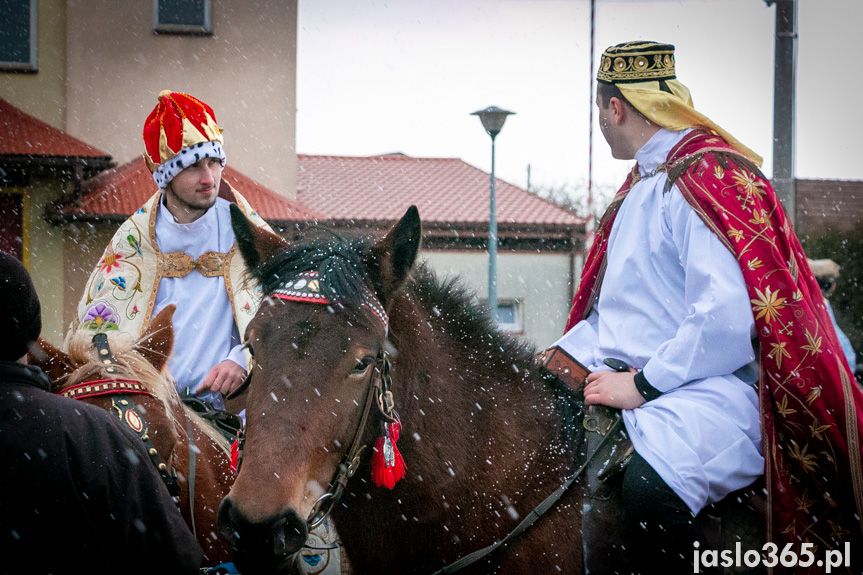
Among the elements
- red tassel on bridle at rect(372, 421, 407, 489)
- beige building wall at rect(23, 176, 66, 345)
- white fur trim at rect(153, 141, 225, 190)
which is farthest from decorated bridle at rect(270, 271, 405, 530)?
beige building wall at rect(23, 176, 66, 345)

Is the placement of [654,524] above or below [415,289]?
below

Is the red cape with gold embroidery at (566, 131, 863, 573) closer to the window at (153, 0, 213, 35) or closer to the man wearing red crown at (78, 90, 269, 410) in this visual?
the man wearing red crown at (78, 90, 269, 410)

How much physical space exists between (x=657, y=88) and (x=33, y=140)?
12318mm

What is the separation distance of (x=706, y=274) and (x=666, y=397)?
1.39 ft

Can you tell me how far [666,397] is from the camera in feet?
7.75

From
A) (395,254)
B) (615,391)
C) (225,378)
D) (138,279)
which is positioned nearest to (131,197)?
(138,279)

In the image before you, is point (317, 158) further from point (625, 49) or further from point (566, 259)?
point (625, 49)

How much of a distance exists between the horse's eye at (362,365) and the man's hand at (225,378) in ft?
3.57

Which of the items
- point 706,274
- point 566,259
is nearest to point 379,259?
point 706,274

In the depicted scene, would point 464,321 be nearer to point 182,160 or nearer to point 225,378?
point 225,378

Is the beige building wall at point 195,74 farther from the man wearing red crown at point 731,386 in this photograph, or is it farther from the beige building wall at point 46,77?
the man wearing red crown at point 731,386

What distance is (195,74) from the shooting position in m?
13.8

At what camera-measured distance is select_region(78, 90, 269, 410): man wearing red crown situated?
3492 mm

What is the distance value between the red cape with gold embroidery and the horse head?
107 centimetres
